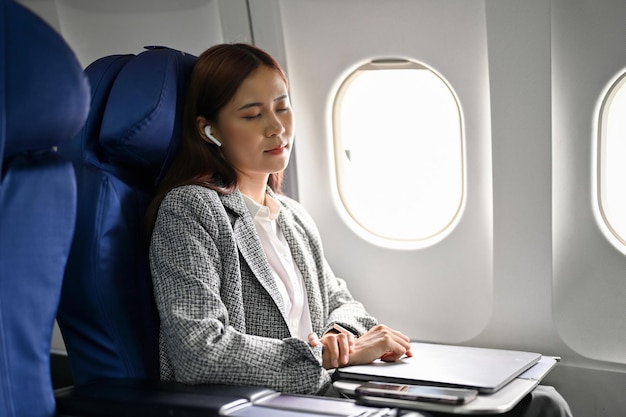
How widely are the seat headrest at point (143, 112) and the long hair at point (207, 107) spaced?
0.05 m

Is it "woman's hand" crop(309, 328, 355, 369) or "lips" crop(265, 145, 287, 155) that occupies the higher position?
"lips" crop(265, 145, 287, 155)

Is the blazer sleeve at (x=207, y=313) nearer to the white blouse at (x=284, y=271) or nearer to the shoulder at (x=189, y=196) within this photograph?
the shoulder at (x=189, y=196)

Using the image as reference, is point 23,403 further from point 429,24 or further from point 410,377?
point 429,24

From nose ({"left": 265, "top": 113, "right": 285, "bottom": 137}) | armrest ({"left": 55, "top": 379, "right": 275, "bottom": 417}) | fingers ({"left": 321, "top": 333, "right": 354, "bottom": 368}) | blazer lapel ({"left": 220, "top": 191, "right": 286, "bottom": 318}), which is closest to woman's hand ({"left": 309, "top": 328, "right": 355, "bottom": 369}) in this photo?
fingers ({"left": 321, "top": 333, "right": 354, "bottom": 368})

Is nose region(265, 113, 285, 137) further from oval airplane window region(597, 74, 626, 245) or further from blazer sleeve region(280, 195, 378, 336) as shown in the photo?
oval airplane window region(597, 74, 626, 245)

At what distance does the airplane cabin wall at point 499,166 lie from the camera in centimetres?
238

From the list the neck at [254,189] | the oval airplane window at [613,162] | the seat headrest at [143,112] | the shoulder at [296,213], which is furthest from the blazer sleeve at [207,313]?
the oval airplane window at [613,162]

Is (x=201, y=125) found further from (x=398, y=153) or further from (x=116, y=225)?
(x=398, y=153)

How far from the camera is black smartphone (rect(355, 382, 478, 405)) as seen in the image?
1.86 metres

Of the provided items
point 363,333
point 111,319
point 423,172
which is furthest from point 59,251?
point 423,172

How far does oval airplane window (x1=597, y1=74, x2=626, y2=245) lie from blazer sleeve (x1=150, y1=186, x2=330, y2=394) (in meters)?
0.97

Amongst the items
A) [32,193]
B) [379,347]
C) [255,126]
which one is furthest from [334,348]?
[32,193]

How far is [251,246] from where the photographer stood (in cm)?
222

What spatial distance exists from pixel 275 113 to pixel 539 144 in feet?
2.44
